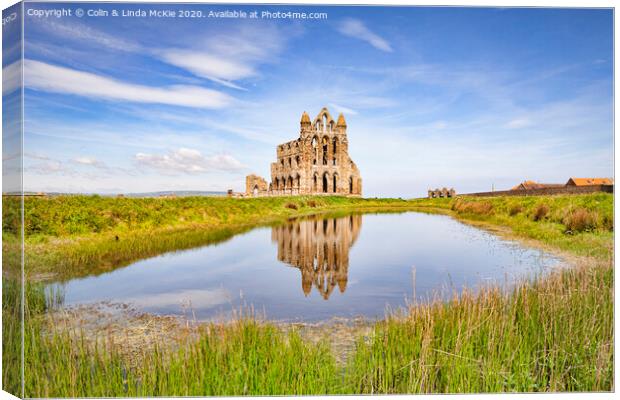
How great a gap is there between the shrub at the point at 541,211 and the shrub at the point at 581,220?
2.07 meters

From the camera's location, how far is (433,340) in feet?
15.0

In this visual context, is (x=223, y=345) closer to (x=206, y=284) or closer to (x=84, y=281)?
(x=206, y=284)

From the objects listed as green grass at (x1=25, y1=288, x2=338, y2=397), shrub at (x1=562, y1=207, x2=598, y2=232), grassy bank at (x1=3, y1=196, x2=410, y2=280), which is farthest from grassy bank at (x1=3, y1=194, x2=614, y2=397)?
shrub at (x1=562, y1=207, x2=598, y2=232)

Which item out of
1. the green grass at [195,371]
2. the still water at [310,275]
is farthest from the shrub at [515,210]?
the green grass at [195,371]

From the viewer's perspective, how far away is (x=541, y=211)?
45.0ft

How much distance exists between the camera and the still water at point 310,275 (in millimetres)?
7141

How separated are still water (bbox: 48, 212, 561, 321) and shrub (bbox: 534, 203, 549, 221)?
171 centimetres

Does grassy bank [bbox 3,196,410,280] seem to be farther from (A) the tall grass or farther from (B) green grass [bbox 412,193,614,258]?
(B) green grass [bbox 412,193,614,258]

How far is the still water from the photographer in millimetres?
7141

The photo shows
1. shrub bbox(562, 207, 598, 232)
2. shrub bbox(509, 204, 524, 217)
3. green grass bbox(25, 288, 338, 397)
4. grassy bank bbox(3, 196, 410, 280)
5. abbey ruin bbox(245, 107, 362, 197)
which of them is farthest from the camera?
abbey ruin bbox(245, 107, 362, 197)

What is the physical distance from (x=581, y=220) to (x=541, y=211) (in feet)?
11.1

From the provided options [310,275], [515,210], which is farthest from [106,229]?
[515,210]

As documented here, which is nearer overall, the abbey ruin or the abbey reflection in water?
the abbey reflection in water

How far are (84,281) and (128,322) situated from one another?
2.58m
